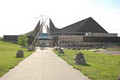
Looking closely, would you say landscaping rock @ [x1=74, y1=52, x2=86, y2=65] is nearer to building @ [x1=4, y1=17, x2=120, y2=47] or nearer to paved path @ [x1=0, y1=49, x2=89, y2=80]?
paved path @ [x1=0, y1=49, x2=89, y2=80]

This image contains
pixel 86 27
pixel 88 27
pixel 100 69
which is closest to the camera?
pixel 100 69

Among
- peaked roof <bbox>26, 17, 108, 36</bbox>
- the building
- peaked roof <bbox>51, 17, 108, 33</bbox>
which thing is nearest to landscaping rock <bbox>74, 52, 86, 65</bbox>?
the building

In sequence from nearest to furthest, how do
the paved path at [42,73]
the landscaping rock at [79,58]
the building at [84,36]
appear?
the paved path at [42,73]
the landscaping rock at [79,58]
the building at [84,36]

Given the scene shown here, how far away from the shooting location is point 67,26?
142 meters

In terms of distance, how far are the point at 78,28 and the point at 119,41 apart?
28.2 m

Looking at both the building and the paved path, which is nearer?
the paved path

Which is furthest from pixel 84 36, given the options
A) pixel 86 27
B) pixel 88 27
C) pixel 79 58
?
pixel 79 58

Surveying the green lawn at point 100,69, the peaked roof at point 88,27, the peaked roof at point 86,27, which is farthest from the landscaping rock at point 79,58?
the peaked roof at point 88,27

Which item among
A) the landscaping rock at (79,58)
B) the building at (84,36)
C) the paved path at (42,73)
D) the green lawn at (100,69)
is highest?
the building at (84,36)

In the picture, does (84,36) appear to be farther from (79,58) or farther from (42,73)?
(42,73)

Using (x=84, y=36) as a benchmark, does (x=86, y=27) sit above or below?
above

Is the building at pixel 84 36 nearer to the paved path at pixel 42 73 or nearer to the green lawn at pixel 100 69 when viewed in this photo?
the green lawn at pixel 100 69

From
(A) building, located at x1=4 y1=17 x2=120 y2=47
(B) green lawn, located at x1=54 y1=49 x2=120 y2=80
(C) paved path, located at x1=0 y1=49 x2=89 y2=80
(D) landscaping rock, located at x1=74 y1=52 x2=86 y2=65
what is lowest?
(B) green lawn, located at x1=54 y1=49 x2=120 y2=80

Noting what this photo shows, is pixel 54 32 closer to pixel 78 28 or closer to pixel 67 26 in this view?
pixel 67 26
